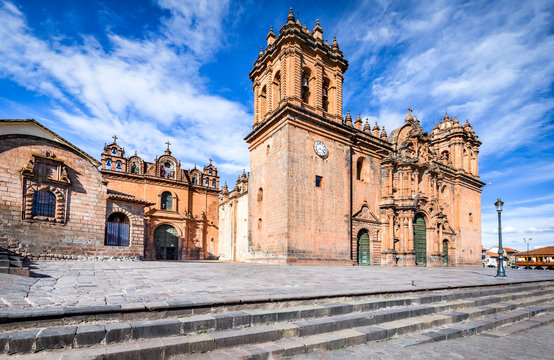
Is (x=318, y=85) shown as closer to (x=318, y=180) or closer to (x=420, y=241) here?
(x=318, y=180)

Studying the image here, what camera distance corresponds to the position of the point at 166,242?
29516mm

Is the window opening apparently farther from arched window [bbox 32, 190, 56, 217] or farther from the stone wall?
arched window [bbox 32, 190, 56, 217]

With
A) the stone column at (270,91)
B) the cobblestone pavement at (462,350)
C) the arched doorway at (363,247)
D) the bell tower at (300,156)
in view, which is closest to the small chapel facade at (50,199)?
the bell tower at (300,156)

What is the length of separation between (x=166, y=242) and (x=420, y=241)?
21870 mm

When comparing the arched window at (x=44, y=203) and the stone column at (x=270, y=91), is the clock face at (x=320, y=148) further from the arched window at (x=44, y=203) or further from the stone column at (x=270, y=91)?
the arched window at (x=44, y=203)

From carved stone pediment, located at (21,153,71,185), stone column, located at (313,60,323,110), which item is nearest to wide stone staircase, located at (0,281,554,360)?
stone column, located at (313,60,323,110)

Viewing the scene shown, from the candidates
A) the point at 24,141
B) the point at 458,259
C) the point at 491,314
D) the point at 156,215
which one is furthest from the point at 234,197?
the point at 491,314

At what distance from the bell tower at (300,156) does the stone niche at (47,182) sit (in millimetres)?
10648

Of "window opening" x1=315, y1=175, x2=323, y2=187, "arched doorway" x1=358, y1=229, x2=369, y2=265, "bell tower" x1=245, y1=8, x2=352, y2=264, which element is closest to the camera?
"bell tower" x1=245, y1=8, x2=352, y2=264

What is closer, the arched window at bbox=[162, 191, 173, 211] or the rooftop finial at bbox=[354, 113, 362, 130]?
the rooftop finial at bbox=[354, 113, 362, 130]

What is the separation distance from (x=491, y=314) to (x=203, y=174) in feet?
98.9

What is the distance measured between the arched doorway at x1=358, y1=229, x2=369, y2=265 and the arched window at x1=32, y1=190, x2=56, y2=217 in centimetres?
1772

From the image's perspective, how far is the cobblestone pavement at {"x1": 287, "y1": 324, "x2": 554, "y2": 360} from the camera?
4.32 meters

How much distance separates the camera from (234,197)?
1134 inches
